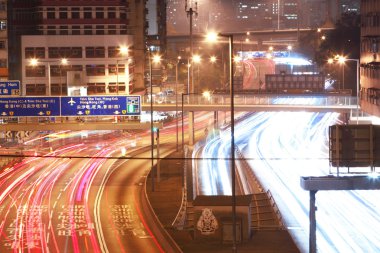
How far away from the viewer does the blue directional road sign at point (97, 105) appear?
39875 millimetres

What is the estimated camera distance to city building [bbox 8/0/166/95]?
70125 mm

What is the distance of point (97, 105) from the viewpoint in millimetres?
40000

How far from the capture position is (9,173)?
47344 millimetres

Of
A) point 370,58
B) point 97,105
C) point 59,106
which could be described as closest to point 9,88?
point 59,106

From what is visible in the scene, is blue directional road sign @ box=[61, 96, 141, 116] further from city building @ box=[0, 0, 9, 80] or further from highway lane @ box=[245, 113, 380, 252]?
city building @ box=[0, 0, 9, 80]

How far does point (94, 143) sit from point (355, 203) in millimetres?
29068

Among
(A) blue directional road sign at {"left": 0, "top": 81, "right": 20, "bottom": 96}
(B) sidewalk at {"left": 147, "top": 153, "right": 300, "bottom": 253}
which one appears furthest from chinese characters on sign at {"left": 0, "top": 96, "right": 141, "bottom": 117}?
(B) sidewalk at {"left": 147, "top": 153, "right": 300, "bottom": 253}

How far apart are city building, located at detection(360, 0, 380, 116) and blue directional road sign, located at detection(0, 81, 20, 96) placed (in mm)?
19346

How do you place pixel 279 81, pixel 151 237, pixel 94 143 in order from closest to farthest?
pixel 151 237
pixel 94 143
pixel 279 81

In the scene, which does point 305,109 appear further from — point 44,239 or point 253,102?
point 44,239

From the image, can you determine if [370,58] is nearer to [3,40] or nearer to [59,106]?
[59,106]

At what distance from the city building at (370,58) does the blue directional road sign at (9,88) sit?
1935cm

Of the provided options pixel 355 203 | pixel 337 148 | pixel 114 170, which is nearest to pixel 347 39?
pixel 114 170

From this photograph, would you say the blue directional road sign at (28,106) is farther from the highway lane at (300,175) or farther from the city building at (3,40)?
the city building at (3,40)
